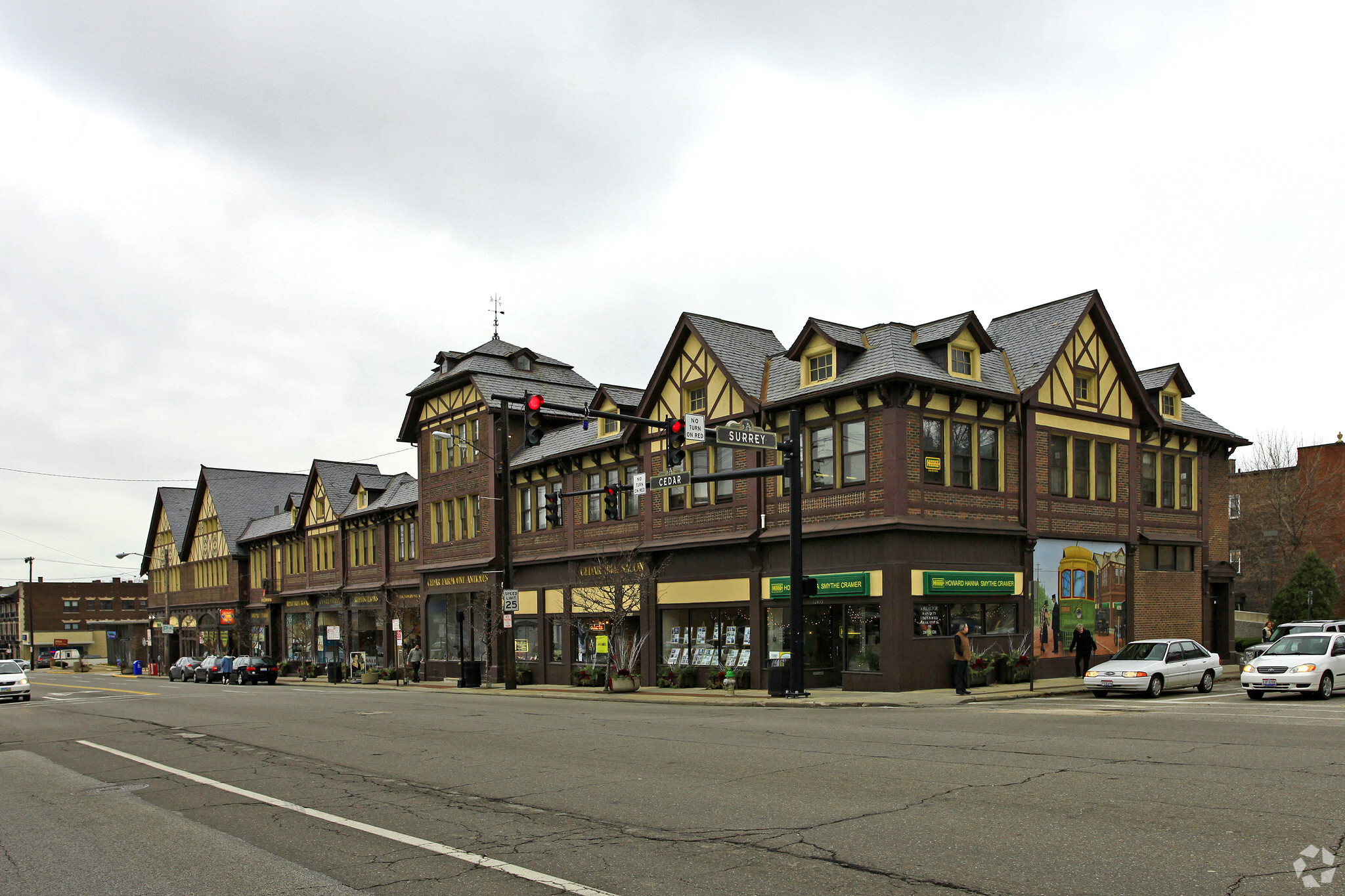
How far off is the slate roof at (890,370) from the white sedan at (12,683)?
27.1 meters

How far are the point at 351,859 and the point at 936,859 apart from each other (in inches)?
177

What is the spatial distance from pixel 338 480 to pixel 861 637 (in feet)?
130

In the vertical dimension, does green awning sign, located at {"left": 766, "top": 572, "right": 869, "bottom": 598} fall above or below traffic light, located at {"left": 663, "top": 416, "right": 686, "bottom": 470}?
below

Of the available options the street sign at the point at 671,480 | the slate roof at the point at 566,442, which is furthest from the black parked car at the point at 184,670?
the street sign at the point at 671,480

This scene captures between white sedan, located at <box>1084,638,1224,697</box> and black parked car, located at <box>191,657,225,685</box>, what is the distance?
45.0m

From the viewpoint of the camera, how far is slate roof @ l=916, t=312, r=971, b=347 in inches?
1162

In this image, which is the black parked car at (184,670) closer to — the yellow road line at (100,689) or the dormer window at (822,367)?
the yellow road line at (100,689)

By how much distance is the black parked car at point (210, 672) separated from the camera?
185ft

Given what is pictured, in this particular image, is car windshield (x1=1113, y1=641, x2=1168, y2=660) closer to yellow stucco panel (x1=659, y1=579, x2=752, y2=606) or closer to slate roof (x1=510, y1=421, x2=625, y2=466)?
yellow stucco panel (x1=659, y1=579, x2=752, y2=606)

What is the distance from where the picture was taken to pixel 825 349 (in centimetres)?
3033

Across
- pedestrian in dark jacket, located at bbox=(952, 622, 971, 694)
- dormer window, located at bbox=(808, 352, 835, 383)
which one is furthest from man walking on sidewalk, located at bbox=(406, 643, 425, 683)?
pedestrian in dark jacket, located at bbox=(952, 622, 971, 694)

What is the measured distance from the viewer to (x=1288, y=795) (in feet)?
32.2

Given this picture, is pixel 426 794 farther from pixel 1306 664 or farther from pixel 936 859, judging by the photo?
pixel 1306 664

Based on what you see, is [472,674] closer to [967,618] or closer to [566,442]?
[566,442]
